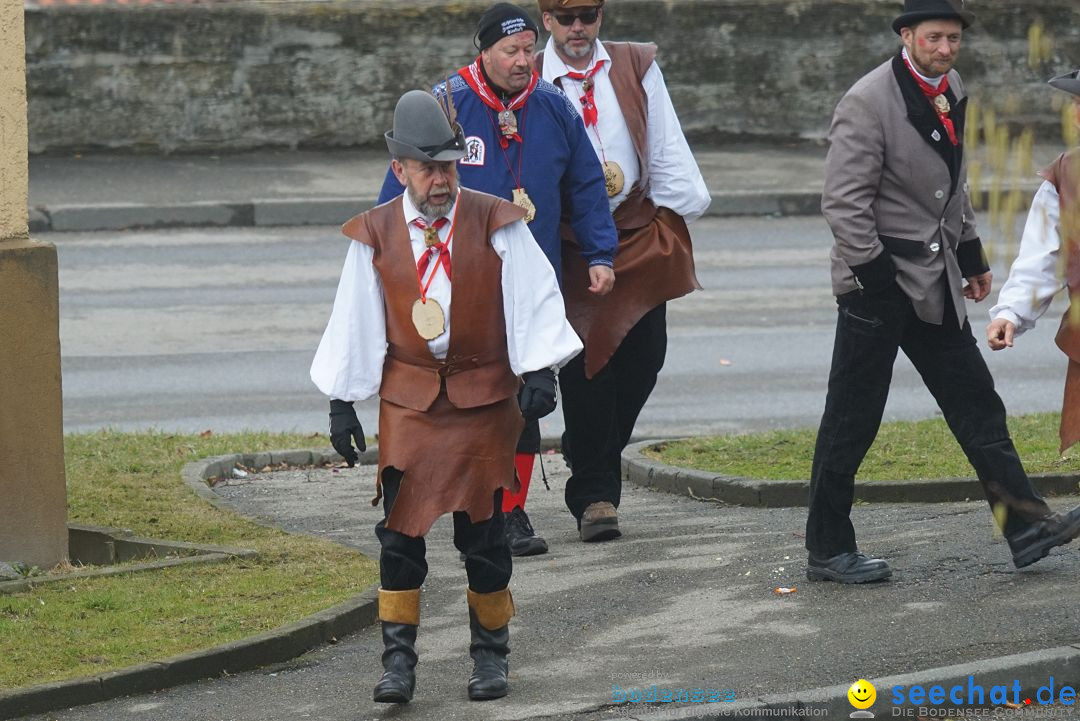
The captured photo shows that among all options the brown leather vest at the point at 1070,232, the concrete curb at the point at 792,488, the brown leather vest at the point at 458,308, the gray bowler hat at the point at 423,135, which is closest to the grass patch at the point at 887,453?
the concrete curb at the point at 792,488

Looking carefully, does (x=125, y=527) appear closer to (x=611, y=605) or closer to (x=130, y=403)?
(x=611, y=605)

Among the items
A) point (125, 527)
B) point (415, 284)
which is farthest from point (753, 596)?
point (125, 527)

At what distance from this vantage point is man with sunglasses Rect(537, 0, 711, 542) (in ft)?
27.4

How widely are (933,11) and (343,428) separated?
99.5 inches

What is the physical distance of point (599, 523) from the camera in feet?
27.5

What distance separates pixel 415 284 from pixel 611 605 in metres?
1.71

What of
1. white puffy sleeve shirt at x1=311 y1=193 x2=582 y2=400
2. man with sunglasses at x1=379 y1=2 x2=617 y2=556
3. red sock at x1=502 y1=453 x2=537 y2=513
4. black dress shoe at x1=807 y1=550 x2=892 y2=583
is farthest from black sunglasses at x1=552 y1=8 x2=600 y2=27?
black dress shoe at x1=807 y1=550 x2=892 y2=583

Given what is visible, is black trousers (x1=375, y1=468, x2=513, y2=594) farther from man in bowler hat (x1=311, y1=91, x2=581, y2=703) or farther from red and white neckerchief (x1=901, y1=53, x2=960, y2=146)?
red and white neckerchief (x1=901, y1=53, x2=960, y2=146)

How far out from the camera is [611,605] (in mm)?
7184

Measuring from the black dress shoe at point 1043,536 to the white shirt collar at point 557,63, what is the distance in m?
2.76

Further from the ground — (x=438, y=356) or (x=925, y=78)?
(x=925, y=78)

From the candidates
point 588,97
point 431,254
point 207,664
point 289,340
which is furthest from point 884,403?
point 289,340

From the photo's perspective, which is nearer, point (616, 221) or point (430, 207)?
point (430, 207)

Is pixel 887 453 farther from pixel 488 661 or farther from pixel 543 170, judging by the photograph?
pixel 488 661
